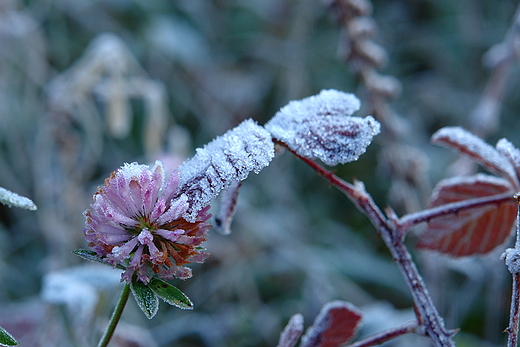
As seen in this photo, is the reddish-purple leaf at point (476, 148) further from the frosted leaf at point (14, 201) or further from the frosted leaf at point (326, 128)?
the frosted leaf at point (14, 201)

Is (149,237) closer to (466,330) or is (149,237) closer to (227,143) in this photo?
(227,143)

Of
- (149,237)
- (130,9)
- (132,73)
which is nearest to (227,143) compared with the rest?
(149,237)

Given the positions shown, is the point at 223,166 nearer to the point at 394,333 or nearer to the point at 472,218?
the point at 394,333

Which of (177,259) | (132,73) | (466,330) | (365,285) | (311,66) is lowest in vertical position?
(177,259)

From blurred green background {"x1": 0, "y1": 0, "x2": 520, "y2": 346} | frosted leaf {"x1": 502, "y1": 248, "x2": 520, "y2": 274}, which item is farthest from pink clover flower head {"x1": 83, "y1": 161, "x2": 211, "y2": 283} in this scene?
blurred green background {"x1": 0, "y1": 0, "x2": 520, "y2": 346}

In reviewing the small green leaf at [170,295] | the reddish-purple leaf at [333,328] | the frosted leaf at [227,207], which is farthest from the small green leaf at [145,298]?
the reddish-purple leaf at [333,328]

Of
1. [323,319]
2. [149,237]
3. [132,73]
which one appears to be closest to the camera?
[149,237]

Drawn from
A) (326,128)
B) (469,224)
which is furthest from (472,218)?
(326,128)

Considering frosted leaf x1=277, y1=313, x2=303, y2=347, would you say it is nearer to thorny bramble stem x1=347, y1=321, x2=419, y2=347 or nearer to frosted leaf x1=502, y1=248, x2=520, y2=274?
thorny bramble stem x1=347, y1=321, x2=419, y2=347
